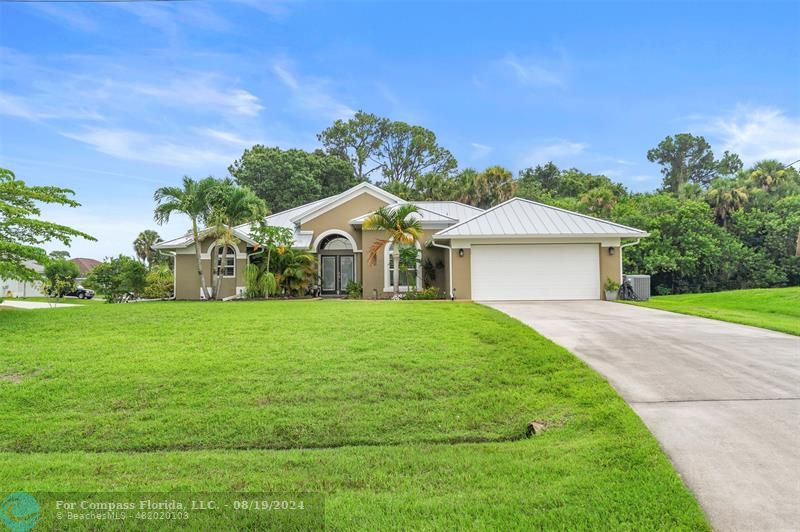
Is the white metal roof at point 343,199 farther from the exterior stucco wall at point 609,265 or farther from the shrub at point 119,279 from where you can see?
the exterior stucco wall at point 609,265

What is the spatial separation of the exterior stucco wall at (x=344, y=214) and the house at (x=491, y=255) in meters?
0.19

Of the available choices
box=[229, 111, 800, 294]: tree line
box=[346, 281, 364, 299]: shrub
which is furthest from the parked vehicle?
box=[346, 281, 364, 299]: shrub

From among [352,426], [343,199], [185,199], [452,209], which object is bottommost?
[352,426]

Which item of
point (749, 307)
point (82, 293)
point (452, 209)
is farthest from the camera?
point (82, 293)

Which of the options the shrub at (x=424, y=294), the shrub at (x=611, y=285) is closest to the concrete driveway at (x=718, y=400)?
the shrub at (x=611, y=285)

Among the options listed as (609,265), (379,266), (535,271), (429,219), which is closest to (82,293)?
(379,266)

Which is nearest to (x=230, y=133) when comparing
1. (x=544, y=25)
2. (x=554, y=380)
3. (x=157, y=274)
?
(x=157, y=274)

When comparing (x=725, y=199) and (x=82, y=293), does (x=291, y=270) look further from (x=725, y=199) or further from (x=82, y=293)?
(x=725, y=199)

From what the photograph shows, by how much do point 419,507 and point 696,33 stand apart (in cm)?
1851

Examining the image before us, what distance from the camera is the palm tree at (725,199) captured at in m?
33.1

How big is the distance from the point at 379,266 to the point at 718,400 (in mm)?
15542

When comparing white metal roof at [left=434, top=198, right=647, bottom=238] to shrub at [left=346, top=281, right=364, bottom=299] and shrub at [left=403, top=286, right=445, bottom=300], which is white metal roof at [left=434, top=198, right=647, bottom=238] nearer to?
shrub at [left=403, top=286, right=445, bottom=300]

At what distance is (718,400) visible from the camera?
215 inches

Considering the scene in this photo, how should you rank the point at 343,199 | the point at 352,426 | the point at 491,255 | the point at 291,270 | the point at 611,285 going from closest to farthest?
1. the point at 352,426
2. the point at 611,285
3. the point at 491,255
4. the point at 291,270
5. the point at 343,199
